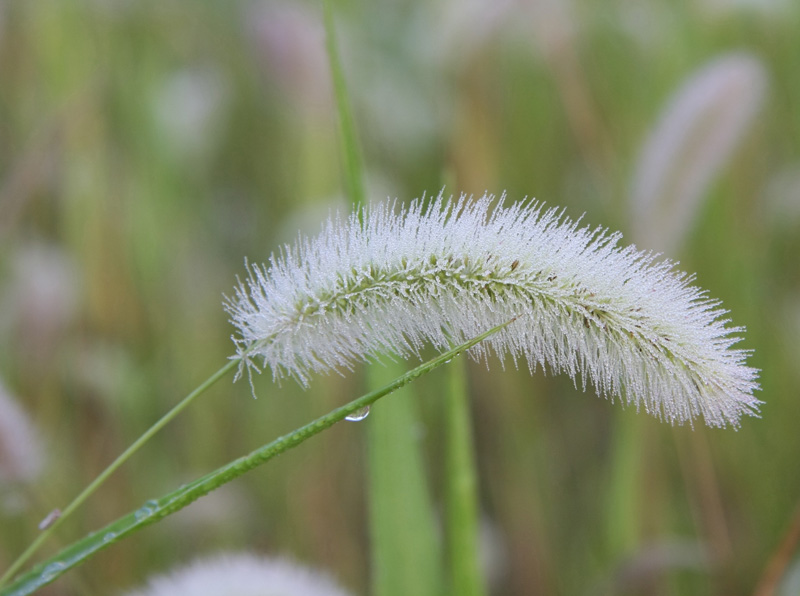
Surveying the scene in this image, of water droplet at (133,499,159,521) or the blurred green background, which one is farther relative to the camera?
the blurred green background

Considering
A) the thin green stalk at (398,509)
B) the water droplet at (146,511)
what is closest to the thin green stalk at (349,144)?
the thin green stalk at (398,509)

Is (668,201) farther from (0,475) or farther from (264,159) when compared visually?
(264,159)

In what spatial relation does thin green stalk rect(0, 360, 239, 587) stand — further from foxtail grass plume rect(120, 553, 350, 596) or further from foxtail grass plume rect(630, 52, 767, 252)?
foxtail grass plume rect(630, 52, 767, 252)

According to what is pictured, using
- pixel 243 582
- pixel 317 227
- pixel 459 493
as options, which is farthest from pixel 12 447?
pixel 317 227

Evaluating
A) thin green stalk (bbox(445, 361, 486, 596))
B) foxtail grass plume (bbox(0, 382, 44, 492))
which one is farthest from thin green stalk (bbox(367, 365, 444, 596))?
foxtail grass plume (bbox(0, 382, 44, 492))

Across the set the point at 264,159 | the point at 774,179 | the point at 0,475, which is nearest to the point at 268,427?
the point at 0,475

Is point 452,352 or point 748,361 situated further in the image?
point 748,361
